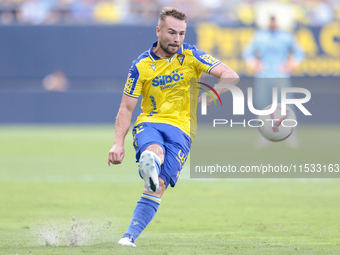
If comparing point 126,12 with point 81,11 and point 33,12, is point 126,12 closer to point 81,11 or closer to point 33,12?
point 81,11

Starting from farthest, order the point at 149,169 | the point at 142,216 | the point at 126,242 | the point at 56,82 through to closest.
→ the point at 56,82 → the point at 142,216 → the point at 126,242 → the point at 149,169

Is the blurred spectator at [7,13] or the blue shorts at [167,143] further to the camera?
the blurred spectator at [7,13]

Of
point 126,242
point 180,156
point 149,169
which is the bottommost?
point 126,242

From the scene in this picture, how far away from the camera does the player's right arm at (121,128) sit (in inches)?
166

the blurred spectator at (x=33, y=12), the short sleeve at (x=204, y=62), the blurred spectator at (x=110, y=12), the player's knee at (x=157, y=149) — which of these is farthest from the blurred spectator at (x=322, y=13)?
the player's knee at (x=157, y=149)

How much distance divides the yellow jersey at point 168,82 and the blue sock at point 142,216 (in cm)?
65

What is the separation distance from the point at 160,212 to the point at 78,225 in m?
1.62

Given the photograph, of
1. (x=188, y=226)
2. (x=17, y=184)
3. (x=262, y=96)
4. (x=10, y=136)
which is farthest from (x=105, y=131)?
(x=188, y=226)

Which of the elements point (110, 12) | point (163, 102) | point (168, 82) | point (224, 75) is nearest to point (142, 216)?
point (163, 102)

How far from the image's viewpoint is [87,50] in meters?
17.7

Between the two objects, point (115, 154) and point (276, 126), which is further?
point (276, 126)

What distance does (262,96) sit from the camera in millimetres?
11828

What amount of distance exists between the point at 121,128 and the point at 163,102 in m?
0.44

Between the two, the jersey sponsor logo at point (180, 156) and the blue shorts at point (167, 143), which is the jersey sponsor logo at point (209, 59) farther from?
the jersey sponsor logo at point (180, 156)
